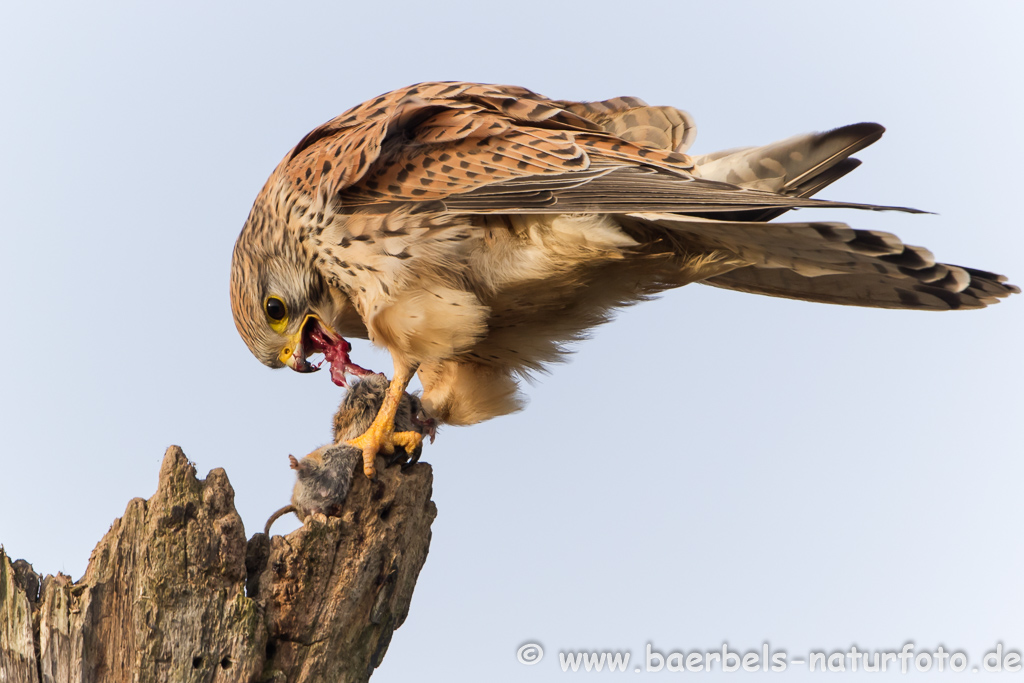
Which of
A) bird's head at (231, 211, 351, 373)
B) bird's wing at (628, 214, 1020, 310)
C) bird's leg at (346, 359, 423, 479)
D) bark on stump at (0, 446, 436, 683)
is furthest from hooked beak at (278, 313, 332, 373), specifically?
bird's wing at (628, 214, 1020, 310)

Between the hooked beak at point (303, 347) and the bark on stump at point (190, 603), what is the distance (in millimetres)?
1025

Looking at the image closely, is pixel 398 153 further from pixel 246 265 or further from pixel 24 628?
pixel 24 628

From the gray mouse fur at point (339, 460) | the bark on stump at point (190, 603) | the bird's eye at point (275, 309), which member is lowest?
the bark on stump at point (190, 603)

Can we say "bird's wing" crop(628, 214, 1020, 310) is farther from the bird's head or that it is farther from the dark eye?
the dark eye

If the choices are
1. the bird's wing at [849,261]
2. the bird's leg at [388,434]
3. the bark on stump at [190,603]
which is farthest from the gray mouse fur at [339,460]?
the bird's wing at [849,261]

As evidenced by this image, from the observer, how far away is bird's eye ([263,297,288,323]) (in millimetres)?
3877

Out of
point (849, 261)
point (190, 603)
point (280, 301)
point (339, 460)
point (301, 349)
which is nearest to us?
point (190, 603)

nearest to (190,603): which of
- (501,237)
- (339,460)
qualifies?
(339,460)

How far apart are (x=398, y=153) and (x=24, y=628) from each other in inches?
78.4

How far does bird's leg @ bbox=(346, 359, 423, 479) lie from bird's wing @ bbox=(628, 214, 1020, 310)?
104 centimetres

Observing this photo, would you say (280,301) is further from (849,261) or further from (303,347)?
(849,261)

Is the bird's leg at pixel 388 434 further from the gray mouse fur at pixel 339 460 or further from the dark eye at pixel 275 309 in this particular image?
the dark eye at pixel 275 309

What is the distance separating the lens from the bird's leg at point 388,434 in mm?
3432

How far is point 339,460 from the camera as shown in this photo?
11.0ft
